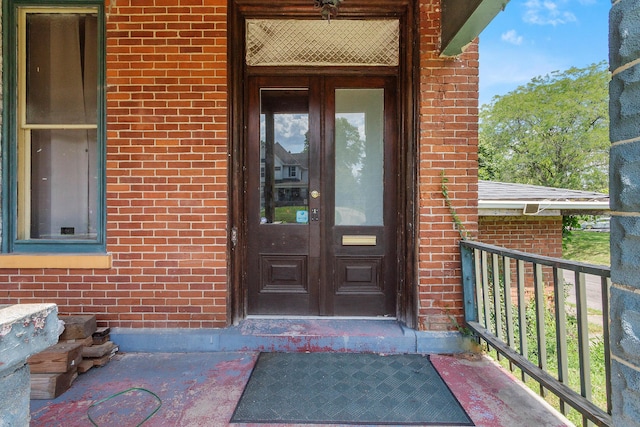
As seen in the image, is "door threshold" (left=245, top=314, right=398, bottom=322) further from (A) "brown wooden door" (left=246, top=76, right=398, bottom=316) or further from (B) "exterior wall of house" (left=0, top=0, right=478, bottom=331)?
(B) "exterior wall of house" (left=0, top=0, right=478, bottom=331)

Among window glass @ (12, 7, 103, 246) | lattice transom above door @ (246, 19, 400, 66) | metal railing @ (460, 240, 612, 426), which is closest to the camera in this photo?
metal railing @ (460, 240, 612, 426)

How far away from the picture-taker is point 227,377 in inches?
91.6

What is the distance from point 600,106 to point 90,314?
72.9ft

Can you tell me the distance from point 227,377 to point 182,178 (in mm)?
1621

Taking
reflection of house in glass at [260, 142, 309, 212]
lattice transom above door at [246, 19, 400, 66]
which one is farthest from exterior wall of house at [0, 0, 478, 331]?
reflection of house in glass at [260, 142, 309, 212]

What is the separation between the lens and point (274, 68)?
3053mm

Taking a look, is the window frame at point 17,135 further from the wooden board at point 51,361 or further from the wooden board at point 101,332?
the wooden board at point 51,361

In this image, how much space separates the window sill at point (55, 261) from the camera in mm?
2732

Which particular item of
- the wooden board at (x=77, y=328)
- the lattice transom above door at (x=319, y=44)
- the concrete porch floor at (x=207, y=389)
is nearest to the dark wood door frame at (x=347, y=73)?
the lattice transom above door at (x=319, y=44)

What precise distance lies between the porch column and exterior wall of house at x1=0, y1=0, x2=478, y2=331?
1.66m

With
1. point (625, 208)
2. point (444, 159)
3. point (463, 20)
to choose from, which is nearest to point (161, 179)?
point (444, 159)

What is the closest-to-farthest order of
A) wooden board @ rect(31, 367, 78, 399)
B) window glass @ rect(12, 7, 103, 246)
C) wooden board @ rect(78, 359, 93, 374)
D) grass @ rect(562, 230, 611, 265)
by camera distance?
1. wooden board @ rect(31, 367, 78, 399)
2. wooden board @ rect(78, 359, 93, 374)
3. window glass @ rect(12, 7, 103, 246)
4. grass @ rect(562, 230, 611, 265)

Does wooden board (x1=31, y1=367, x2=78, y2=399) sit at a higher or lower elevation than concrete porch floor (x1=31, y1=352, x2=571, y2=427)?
higher

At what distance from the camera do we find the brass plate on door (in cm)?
309
